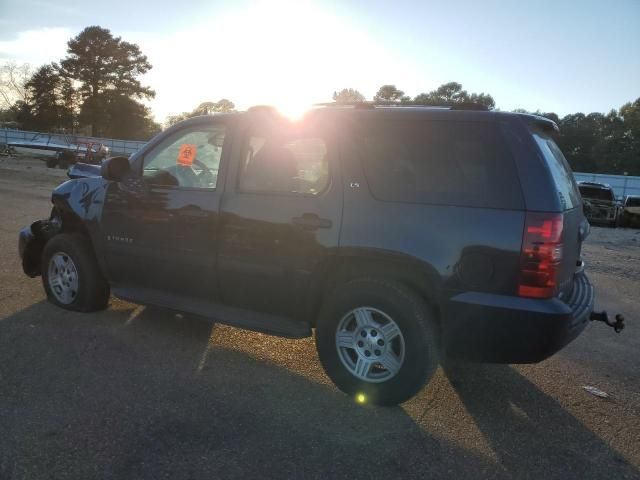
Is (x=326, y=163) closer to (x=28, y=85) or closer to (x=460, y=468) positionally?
(x=460, y=468)

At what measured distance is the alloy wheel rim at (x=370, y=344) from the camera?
3404 millimetres

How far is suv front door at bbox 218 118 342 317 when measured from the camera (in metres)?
3.56

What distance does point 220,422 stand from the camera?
3154mm

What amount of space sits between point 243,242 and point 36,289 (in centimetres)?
302

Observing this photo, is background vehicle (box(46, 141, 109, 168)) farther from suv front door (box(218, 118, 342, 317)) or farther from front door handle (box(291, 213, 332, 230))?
front door handle (box(291, 213, 332, 230))

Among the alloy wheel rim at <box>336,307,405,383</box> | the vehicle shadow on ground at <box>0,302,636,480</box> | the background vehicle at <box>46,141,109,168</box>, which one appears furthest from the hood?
the background vehicle at <box>46,141,109,168</box>

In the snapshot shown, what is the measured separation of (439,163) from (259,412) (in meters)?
1.91

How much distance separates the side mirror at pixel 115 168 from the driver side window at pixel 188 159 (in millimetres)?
159

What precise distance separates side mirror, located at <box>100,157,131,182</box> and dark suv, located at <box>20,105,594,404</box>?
0.01 metres

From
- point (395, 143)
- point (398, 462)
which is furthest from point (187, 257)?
point (398, 462)

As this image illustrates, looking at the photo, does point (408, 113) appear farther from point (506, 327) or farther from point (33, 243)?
point (33, 243)

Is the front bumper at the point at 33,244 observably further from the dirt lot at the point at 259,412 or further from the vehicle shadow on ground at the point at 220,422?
the vehicle shadow on ground at the point at 220,422

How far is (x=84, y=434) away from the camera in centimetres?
295

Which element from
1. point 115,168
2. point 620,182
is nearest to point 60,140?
point 620,182
